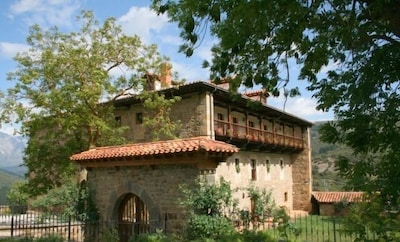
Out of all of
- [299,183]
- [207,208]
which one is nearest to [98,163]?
[207,208]

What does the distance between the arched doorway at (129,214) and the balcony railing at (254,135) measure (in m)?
7.83

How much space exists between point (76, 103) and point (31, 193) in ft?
20.0

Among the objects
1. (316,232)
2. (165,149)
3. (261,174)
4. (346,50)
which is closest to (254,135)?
(261,174)

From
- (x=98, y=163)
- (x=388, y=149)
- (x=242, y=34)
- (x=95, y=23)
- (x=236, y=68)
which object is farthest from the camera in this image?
(x=95, y=23)

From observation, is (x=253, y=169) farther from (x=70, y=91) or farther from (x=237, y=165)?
(x=70, y=91)

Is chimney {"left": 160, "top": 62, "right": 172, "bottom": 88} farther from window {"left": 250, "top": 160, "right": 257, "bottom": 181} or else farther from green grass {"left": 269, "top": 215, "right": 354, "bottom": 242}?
green grass {"left": 269, "top": 215, "right": 354, "bottom": 242}

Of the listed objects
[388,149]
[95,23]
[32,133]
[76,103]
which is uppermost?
[95,23]

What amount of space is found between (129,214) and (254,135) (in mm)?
11802

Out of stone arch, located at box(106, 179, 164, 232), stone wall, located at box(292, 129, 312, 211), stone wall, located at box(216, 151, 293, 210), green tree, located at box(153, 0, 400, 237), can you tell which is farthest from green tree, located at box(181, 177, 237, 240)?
stone wall, located at box(292, 129, 312, 211)

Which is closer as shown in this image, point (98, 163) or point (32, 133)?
point (98, 163)

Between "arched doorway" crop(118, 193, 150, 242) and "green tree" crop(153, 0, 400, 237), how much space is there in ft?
23.9

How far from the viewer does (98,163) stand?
12.5 meters

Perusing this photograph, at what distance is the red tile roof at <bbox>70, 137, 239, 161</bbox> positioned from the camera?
993 cm

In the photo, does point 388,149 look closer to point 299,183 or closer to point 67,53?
point 67,53
